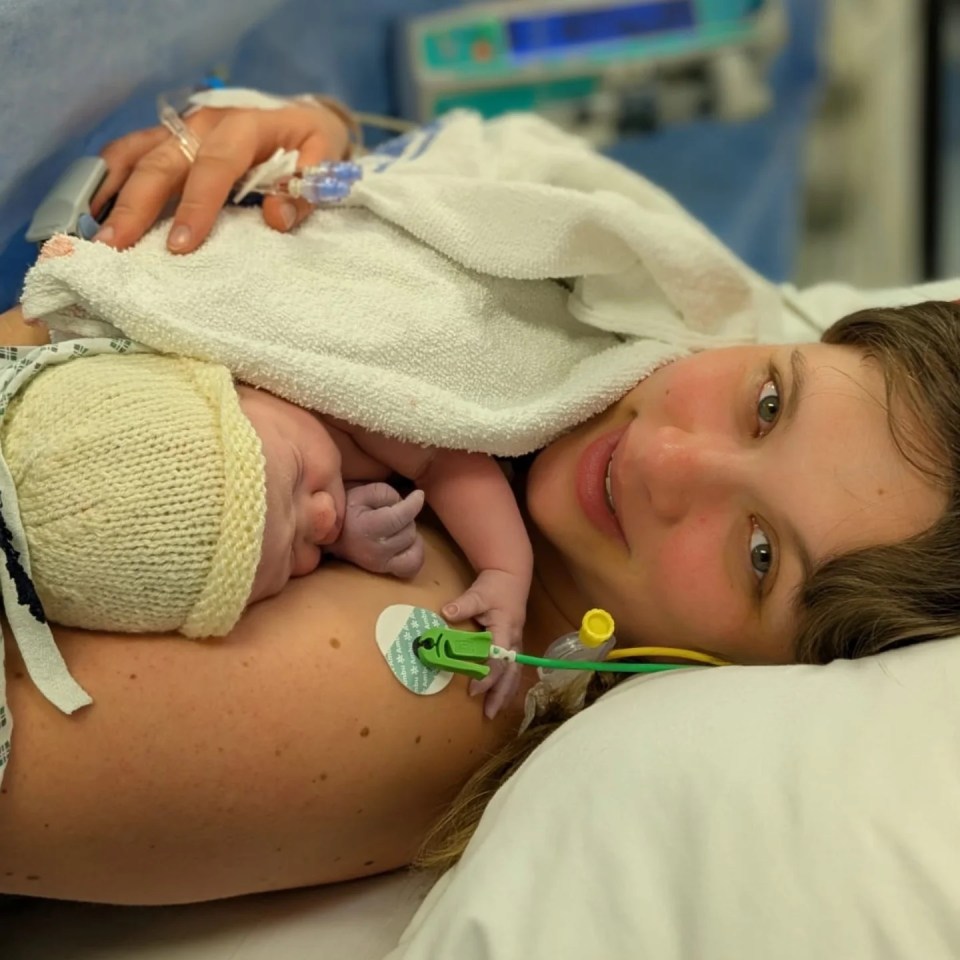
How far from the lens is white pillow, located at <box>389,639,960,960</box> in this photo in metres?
0.59

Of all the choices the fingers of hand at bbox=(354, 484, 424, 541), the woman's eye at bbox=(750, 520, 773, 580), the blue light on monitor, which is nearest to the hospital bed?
the woman's eye at bbox=(750, 520, 773, 580)

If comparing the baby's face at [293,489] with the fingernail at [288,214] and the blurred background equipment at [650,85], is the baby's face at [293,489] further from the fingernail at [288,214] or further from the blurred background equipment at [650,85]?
the blurred background equipment at [650,85]

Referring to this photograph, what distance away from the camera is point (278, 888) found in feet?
2.70

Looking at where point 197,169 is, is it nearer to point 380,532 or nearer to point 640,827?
point 380,532

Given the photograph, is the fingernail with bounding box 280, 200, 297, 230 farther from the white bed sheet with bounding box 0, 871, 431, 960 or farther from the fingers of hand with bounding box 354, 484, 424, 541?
the white bed sheet with bounding box 0, 871, 431, 960

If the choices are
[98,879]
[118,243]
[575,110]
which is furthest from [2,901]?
[575,110]

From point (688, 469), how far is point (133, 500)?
45cm

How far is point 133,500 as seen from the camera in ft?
2.12

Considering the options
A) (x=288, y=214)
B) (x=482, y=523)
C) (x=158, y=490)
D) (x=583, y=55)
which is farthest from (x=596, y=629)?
(x=583, y=55)

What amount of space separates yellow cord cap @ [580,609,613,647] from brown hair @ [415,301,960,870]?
0.11 meters

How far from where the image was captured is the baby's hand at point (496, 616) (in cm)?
83

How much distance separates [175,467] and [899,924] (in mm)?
537

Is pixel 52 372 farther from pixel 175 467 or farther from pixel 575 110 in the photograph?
pixel 575 110

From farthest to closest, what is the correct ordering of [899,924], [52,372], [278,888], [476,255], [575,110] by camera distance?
[575,110] → [476,255] → [278,888] → [52,372] → [899,924]
